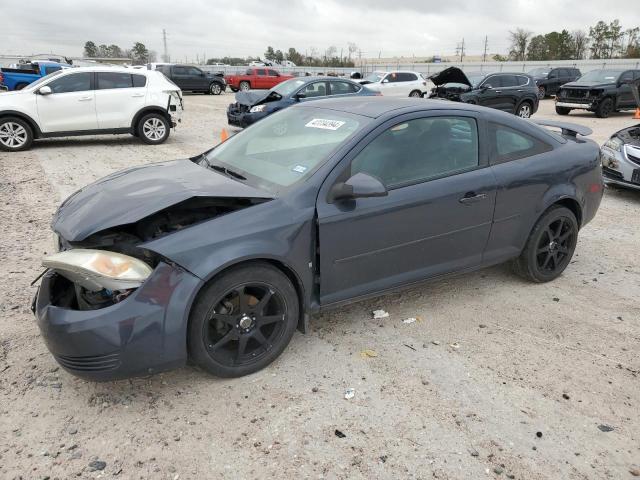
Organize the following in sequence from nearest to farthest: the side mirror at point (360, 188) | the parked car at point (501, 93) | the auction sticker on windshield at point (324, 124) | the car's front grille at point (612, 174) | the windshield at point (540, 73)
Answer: the side mirror at point (360, 188), the auction sticker on windshield at point (324, 124), the car's front grille at point (612, 174), the parked car at point (501, 93), the windshield at point (540, 73)

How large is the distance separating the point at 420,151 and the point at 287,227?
3.96 feet

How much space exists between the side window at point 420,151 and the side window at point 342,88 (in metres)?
10.8

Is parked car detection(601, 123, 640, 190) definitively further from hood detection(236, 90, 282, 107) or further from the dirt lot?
hood detection(236, 90, 282, 107)

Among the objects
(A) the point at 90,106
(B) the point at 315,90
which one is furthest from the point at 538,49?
(A) the point at 90,106

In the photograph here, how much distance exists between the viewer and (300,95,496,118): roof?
360 centimetres

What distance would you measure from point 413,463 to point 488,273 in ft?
8.63

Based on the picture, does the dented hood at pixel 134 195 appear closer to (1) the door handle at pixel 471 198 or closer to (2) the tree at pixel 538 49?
(1) the door handle at pixel 471 198

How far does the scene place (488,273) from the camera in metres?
4.68

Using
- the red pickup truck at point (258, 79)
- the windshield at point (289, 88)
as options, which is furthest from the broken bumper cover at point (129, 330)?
the red pickup truck at point (258, 79)

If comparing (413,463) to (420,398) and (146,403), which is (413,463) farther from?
(146,403)

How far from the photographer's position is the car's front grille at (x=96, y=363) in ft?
8.43

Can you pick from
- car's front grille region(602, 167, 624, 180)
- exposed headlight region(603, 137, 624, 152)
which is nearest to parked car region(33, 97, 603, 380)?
car's front grille region(602, 167, 624, 180)

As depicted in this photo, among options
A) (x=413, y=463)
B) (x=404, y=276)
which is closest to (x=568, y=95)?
(x=404, y=276)

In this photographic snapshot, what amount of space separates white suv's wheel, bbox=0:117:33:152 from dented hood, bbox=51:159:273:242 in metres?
7.97
